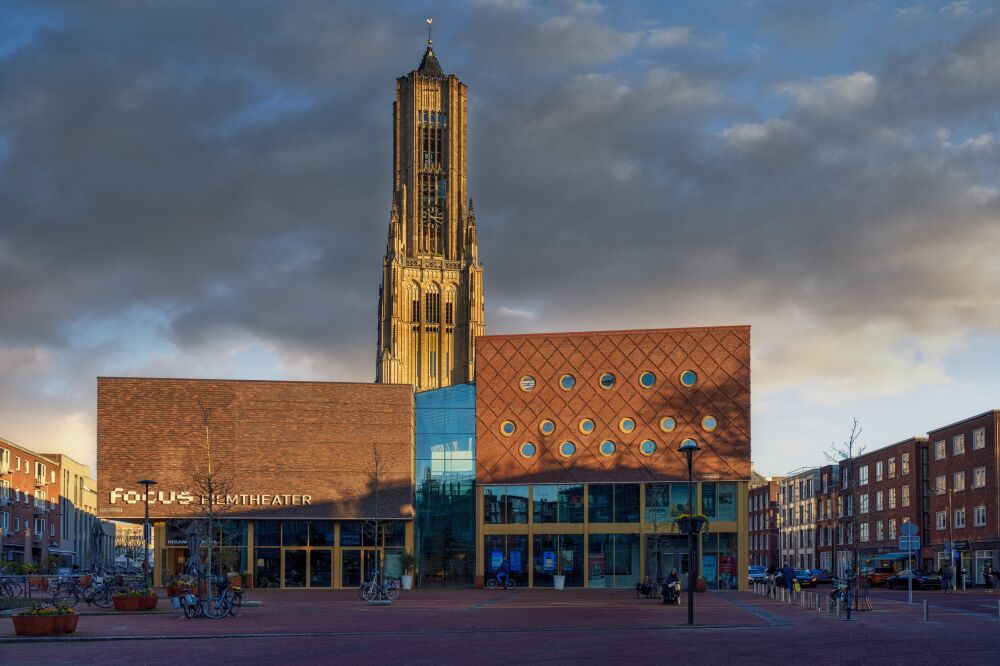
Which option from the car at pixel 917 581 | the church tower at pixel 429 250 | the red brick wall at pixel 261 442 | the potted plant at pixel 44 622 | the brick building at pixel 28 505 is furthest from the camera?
the church tower at pixel 429 250

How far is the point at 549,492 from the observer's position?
66500 millimetres

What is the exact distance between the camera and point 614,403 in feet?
217

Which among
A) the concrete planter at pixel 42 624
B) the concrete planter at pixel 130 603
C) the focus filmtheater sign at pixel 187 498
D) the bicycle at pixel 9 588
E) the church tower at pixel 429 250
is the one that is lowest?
the bicycle at pixel 9 588

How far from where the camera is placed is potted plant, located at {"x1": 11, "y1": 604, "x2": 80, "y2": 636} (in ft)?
88.1

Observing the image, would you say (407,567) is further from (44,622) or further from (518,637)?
(44,622)

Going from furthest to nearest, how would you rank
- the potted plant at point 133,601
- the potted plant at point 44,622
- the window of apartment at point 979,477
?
1. the window of apartment at point 979,477
2. the potted plant at point 133,601
3. the potted plant at point 44,622

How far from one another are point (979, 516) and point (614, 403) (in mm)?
38132

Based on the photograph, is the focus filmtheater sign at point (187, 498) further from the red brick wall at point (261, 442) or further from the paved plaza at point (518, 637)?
the paved plaza at point (518, 637)

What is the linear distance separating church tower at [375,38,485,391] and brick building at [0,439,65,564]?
118 feet

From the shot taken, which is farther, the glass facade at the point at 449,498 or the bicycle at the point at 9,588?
the glass facade at the point at 449,498

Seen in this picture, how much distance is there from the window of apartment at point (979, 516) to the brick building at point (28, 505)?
7207 centimetres

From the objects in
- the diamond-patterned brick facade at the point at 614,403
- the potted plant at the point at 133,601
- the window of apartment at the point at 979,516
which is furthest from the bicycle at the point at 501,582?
the window of apartment at the point at 979,516

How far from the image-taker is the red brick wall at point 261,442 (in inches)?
2539

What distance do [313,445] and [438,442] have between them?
7.43 m
